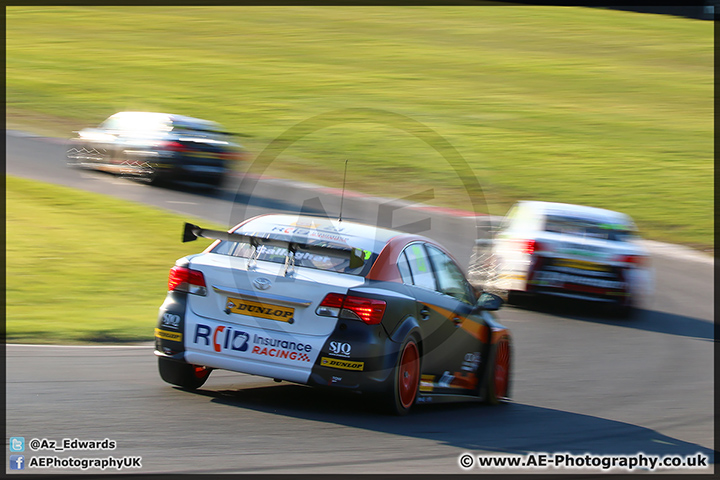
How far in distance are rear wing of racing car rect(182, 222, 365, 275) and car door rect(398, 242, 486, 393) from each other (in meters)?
0.57

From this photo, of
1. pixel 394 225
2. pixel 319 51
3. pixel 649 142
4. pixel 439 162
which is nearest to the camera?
pixel 394 225

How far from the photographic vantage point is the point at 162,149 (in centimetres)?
1908

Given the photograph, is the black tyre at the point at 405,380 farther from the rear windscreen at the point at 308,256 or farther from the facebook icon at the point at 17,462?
the facebook icon at the point at 17,462

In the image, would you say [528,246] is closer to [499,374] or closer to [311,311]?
[499,374]

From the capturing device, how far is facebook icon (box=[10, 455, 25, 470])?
186 inches

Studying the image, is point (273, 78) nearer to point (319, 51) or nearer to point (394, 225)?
point (319, 51)

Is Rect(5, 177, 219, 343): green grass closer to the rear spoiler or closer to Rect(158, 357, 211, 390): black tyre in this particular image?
Rect(158, 357, 211, 390): black tyre

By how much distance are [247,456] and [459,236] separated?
12970 mm

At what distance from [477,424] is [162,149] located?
1377 cm

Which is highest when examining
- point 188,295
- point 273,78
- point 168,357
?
point 273,78

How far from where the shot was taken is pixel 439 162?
26875mm

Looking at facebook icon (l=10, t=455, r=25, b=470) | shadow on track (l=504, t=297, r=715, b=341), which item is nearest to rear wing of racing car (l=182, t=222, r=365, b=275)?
facebook icon (l=10, t=455, r=25, b=470)

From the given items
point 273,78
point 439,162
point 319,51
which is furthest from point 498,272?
point 319,51

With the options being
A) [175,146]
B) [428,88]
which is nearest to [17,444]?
[175,146]
